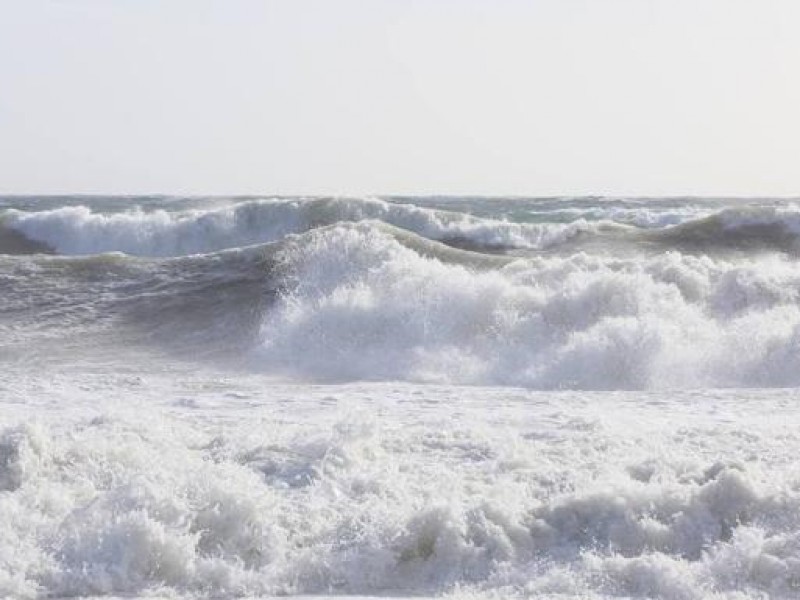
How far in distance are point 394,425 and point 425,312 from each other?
5731 millimetres

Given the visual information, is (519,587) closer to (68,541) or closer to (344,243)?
(68,541)

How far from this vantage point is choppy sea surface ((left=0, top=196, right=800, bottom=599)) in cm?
562

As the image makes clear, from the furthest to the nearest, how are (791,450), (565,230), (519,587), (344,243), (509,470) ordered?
(565,230), (344,243), (791,450), (509,470), (519,587)

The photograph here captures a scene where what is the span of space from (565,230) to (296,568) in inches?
768

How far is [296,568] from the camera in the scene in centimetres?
563

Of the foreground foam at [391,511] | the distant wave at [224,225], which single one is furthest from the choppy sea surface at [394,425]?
the distant wave at [224,225]

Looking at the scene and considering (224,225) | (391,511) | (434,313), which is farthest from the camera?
(224,225)

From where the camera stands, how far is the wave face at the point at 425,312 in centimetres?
1189

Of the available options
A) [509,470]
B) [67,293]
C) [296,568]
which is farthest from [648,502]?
[67,293]

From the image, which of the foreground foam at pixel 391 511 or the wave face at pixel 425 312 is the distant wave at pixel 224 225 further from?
the foreground foam at pixel 391 511

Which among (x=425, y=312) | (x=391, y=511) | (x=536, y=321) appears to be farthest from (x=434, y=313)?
(x=391, y=511)

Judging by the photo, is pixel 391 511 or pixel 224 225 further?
pixel 224 225

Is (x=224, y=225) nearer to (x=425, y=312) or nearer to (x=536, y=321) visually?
(x=425, y=312)

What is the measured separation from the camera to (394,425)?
8250 millimetres
